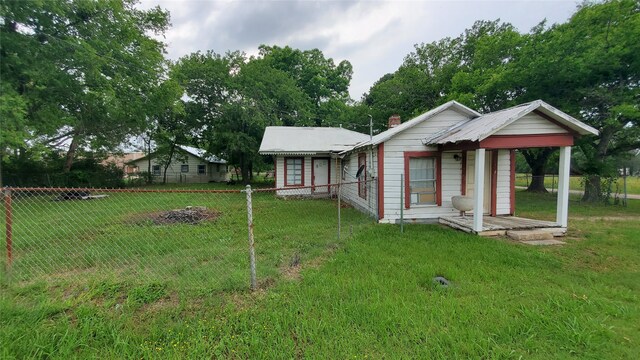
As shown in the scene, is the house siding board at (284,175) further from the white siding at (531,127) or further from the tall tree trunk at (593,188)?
the tall tree trunk at (593,188)

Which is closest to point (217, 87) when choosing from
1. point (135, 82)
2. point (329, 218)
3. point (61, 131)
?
point (135, 82)

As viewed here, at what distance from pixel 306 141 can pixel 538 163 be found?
646 inches

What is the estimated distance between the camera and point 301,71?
3559 cm

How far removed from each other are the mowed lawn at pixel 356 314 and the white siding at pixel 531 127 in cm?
317

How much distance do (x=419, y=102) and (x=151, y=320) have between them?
2245cm

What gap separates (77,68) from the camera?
13.2 meters

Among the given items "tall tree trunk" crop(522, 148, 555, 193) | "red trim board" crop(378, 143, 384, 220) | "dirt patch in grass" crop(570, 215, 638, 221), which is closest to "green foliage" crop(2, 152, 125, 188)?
"red trim board" crop(378, 143, 384, 220)

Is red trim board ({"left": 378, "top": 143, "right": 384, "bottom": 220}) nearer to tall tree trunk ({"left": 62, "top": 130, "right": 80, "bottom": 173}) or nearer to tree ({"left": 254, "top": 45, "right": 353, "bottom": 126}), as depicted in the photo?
tall tree trunk ({"left": 62, "top": 130, "right": 80, "bottom": 173})

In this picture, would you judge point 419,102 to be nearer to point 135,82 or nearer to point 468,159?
point 468,159

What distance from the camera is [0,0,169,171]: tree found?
11.5 meters

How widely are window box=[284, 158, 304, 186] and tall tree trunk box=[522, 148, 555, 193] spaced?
50.0 feet

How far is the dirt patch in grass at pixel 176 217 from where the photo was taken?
8.53 metres

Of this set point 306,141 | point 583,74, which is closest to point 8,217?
point 306,141

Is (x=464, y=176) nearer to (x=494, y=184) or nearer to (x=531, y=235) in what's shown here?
(x=494, y=184)
